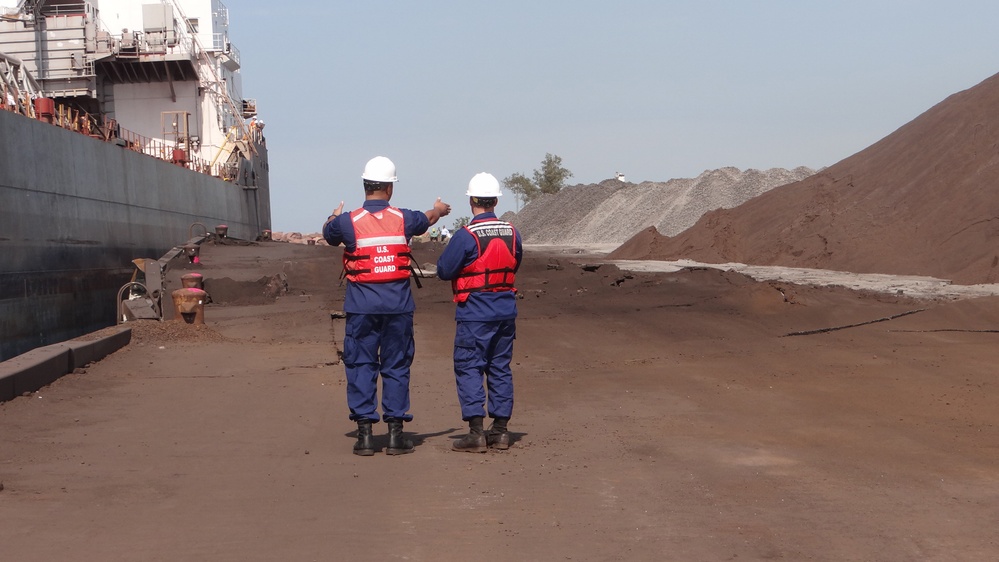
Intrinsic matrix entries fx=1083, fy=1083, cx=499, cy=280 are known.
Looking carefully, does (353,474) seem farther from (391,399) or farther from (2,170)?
(2,170)

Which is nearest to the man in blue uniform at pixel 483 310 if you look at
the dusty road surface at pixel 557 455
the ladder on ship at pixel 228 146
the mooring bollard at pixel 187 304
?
the dusty road surface at pixel 557 455

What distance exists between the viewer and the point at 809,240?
31578 millimetres

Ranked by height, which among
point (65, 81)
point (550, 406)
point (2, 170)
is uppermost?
point (65, 81)

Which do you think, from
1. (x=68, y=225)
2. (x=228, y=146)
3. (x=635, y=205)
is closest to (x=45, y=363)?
(x=68, y=225)

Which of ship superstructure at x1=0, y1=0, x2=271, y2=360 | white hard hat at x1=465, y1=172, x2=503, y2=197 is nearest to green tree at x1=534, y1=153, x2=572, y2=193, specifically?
ship superstructure at x1=0, y1=0, x2=271, y2=360

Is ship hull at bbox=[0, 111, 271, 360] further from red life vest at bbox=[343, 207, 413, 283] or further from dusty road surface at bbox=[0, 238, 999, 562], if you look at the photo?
red life vest at bbox=[343, 207, 413, 283]

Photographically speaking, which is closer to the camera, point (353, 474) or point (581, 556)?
point (581, 556)

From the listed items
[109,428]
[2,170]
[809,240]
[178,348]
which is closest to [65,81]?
[2,170]

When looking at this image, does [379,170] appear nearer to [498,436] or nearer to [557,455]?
[498,436]

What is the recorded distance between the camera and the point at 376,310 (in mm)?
6852

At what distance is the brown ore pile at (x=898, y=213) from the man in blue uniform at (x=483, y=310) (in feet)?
58.5

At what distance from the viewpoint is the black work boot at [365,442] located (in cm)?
672

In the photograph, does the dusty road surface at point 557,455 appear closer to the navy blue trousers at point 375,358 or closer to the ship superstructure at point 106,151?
the navy blue trousers at point 375,358

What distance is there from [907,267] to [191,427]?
2161 centimetres
